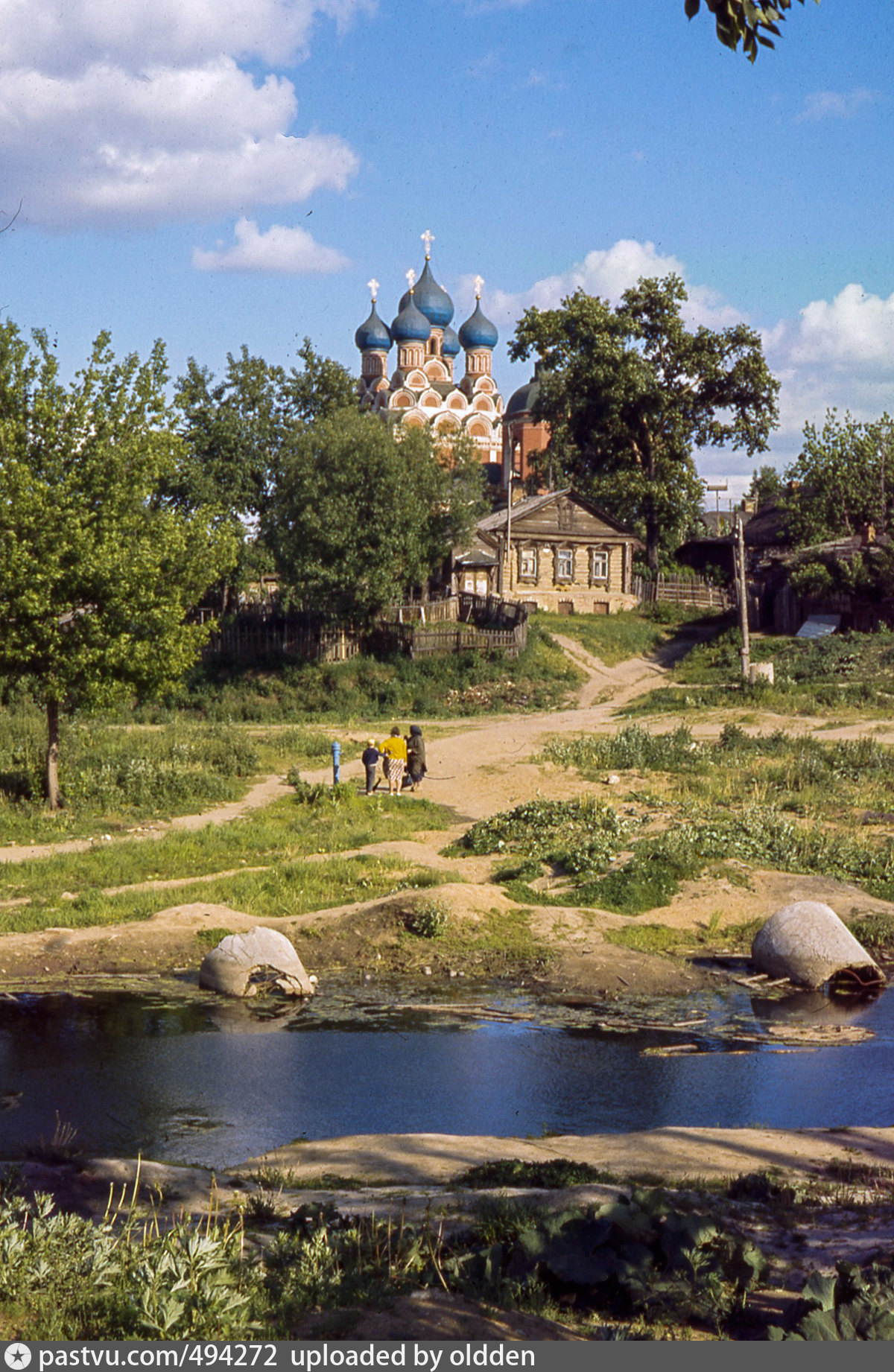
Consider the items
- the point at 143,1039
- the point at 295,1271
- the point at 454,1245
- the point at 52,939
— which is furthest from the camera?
the point at 52,939

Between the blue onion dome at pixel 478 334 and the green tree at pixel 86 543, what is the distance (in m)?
69.3

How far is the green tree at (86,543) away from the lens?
24.0m

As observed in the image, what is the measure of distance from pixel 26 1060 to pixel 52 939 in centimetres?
425

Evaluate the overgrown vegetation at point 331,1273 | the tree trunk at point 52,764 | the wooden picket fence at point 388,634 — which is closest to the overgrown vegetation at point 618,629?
the wooden picket fence at point 388,634

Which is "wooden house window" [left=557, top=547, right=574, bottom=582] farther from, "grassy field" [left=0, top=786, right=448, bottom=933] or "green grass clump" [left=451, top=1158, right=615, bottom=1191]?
"green grass clump" [left=451, top=1158, right=615, bottom=1191]

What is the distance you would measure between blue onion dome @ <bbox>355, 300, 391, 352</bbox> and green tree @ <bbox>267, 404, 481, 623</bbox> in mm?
45489

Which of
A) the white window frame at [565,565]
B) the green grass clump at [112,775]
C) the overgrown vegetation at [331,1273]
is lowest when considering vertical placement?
the overgrown vegetation at [331,1273]

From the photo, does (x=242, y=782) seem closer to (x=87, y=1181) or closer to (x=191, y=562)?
(x=191, y=562)

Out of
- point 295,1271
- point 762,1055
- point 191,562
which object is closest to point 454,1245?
point 295,1271

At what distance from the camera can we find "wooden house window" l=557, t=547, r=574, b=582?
58844mm

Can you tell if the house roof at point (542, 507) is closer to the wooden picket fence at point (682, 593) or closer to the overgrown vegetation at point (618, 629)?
the wooden picket fence at point (682, 593)

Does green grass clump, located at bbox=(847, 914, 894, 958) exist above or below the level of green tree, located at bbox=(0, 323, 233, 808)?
below

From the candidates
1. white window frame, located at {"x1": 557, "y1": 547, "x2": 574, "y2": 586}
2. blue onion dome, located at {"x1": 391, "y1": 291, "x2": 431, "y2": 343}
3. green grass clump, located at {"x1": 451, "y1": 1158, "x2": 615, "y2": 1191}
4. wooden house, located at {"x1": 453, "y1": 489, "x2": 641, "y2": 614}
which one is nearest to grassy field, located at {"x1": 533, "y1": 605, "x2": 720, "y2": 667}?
wooden house, located at {"x1": 453, "y1": 489, "x2": 641, "y2": 614}

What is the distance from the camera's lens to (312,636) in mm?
48781
